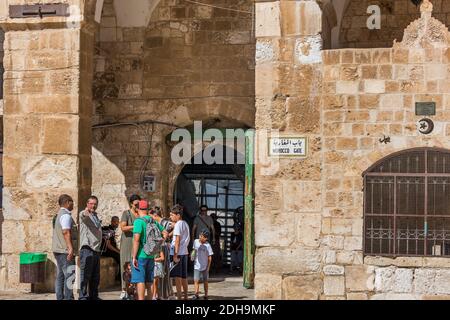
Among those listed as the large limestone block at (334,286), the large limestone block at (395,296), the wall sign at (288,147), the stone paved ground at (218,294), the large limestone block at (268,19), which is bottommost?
the stone paved ground at (218,294)

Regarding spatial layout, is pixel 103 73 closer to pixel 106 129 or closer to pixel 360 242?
pixel 106 129

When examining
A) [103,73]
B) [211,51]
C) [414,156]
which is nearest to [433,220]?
[414,156]

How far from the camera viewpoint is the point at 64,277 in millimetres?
11375

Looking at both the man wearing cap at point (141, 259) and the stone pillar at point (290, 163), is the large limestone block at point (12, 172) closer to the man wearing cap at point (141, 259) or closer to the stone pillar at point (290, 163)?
the man wearing cap at point (141, 259)

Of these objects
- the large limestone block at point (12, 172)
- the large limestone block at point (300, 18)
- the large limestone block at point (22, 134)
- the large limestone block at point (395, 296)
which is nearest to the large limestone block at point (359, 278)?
the large limestone block at point (395, 296)

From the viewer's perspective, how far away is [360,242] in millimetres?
11633

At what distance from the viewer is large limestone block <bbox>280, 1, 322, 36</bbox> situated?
1190 cm

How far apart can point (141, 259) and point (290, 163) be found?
212 cm

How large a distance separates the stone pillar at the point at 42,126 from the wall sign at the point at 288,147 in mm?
2494

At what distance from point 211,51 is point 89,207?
14.4 feet

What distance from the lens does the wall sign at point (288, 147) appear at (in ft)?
38.8

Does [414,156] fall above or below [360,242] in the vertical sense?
above

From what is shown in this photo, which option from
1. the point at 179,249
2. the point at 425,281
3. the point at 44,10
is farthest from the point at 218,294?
the point at 44,10

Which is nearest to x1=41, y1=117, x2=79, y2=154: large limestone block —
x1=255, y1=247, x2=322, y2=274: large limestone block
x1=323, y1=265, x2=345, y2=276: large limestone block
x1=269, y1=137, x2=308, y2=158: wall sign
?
x1=269, y1=137, x2=308, y2=158: wall sign
